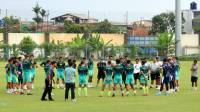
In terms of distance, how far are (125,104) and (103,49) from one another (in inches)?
2557

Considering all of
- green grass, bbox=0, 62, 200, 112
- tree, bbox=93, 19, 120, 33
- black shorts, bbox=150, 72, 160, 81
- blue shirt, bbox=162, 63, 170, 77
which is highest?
tree, bbox=93, 19, 120, 33

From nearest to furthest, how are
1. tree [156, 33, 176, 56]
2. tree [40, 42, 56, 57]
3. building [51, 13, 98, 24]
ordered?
tree [40, 42, 56, 57] → tree [156, 33, 176, 56] → building [51, 13, 98, 24]

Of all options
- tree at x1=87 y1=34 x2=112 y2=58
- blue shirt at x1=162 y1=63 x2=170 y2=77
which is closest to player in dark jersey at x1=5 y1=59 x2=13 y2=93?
blue shirt at x1=162 y1=63 x2=170 y2=77

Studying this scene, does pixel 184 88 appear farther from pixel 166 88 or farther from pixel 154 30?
pixel 154 30

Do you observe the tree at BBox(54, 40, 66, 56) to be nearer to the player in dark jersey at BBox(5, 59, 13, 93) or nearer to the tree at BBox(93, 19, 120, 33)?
the tree at BBox(93, 19, 120, 33)

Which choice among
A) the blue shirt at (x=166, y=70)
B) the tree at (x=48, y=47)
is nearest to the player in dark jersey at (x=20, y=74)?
the blue shirt at (x=166, y=70)

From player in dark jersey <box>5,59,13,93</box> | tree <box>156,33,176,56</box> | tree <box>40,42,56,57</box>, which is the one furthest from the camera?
tree <box>156,33,176,56</box>

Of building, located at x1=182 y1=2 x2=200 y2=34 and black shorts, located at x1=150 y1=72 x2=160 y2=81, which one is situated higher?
building, located at x1=182 y1=2 x2=200 y2=34

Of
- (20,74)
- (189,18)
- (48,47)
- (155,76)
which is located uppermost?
(189,18)

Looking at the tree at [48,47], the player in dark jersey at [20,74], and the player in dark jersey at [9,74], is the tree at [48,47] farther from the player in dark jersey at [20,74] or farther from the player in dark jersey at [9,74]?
the player in dark jersey at [20,74]

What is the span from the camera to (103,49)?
8769 centimetres

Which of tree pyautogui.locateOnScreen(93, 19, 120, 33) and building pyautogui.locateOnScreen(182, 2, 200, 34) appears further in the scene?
building pyautogui.locateOnScreen(182, 2, 200, 34)

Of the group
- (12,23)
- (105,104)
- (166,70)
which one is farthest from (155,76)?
(12,23)

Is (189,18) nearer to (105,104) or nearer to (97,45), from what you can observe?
(97,45)
